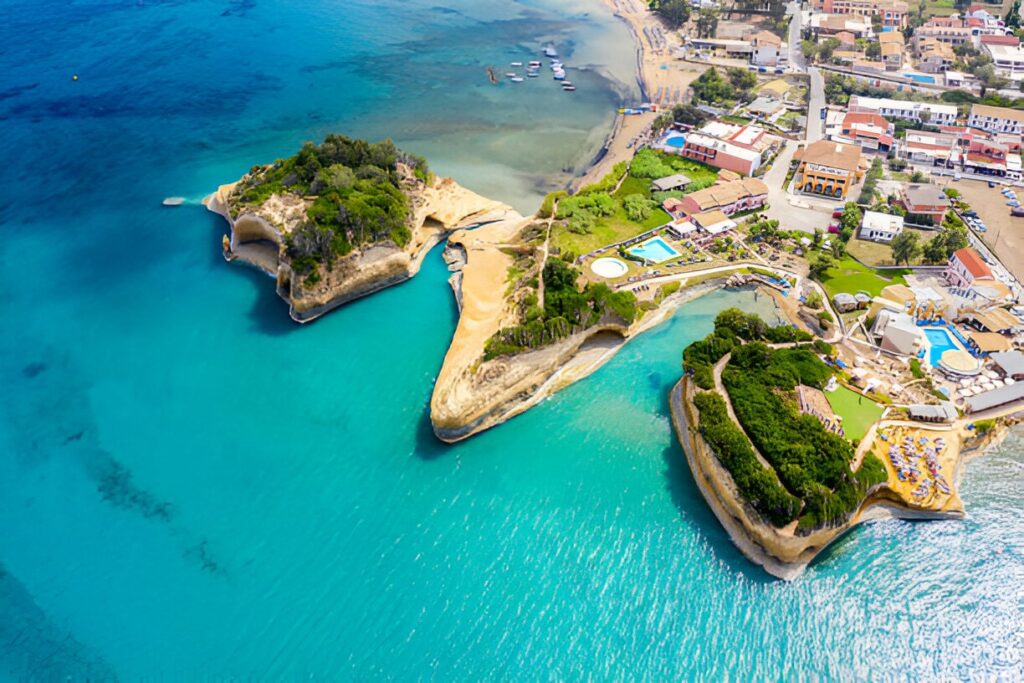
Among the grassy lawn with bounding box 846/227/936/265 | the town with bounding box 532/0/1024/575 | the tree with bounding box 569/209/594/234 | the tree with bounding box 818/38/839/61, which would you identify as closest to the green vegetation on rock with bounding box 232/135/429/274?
the town with bounding box 532/0/1024/575

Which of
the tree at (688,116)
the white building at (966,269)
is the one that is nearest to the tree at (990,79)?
the tree at (688,116)

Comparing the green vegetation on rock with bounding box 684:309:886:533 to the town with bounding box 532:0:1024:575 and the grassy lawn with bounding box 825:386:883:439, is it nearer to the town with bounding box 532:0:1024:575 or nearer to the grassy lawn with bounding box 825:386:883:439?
the town with bounding box 532:0:1024:575

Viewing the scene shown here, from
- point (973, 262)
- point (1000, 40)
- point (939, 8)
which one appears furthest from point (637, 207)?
point (939, 8)

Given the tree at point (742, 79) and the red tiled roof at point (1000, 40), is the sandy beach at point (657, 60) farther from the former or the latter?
the red tiled roof at point (1000, 40)

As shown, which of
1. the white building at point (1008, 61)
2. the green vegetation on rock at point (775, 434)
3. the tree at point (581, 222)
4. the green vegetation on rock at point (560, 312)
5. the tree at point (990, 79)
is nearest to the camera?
the green vegetation on rock at point (775, 434)

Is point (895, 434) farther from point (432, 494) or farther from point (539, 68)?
point (539, 68)

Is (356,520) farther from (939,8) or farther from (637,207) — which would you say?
(939,8)
